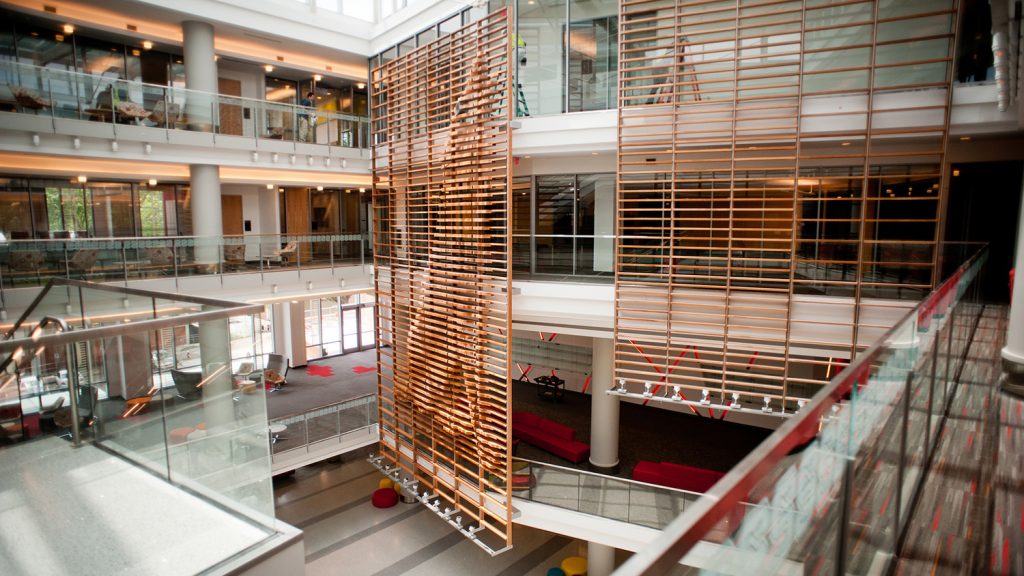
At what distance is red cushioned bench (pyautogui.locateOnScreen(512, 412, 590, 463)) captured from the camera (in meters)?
13.4

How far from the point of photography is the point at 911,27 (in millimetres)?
7879

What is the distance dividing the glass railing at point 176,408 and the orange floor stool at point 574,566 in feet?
29.5

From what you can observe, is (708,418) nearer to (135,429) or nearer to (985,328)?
(985,328)

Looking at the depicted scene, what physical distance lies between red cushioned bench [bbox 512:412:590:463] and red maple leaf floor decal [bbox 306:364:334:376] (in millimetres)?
9125

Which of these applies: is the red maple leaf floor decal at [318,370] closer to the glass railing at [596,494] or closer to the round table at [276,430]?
the round table at [276,430]

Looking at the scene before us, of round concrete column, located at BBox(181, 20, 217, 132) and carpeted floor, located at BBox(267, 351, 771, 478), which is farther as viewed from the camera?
round concrete column, located at BBox(181, 20, 217, 132)

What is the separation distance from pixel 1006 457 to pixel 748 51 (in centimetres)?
778

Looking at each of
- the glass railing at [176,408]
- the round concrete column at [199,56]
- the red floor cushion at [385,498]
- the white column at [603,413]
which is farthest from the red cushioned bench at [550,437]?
the round concrete column at [199,56]

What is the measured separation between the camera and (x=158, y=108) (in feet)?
41.0

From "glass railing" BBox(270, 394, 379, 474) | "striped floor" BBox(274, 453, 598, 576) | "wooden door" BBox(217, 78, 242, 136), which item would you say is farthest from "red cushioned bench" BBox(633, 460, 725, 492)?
"wooden door" BBox(217, 78, 242, 136)

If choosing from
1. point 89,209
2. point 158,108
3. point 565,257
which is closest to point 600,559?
point 565,257

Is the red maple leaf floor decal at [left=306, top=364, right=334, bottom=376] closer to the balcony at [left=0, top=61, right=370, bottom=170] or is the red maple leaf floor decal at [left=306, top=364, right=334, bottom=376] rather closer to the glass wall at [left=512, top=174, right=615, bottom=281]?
the balcony at [left=0, top=61, right=370, bottom=170]

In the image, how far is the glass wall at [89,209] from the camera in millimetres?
14688

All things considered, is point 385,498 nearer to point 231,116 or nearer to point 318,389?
point 318,389
